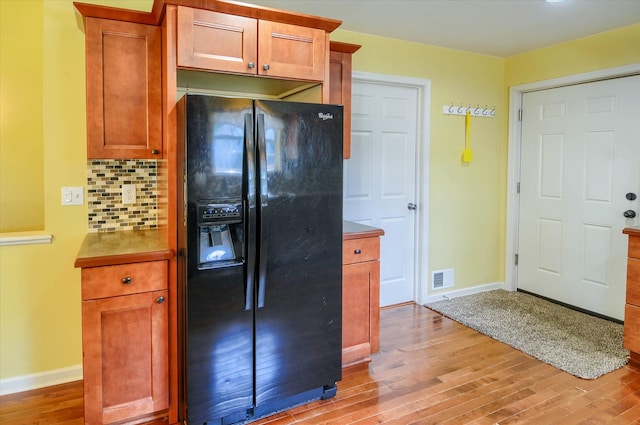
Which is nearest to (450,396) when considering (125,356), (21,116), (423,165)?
(125,356)

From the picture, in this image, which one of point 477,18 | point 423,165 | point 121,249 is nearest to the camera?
point 121,249

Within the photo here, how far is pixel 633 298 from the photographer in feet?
8.90

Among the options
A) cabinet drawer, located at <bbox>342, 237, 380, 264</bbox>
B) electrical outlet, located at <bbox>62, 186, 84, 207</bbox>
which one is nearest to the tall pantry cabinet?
electrical outlet, located at <bbox>62, 186, 84, 207</bbox>

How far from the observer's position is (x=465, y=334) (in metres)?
3.29

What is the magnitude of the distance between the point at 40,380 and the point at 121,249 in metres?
1.10

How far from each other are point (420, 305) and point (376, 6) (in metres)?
2.56

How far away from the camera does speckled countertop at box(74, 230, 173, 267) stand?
1.93 meters

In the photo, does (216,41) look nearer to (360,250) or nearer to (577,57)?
(360,250)

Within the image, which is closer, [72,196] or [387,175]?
[72,196]

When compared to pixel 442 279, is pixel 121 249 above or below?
above

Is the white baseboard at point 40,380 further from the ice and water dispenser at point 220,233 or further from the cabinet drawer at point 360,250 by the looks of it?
the cabinet drawer at point 360,250

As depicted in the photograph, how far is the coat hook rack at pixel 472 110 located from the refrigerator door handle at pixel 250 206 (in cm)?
254

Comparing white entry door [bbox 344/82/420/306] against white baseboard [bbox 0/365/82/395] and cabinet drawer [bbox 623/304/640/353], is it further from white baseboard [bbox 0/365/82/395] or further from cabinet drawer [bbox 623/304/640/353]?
white baseboard [bbox 0/365/82/395]

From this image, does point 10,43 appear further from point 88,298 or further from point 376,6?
point 376,6
